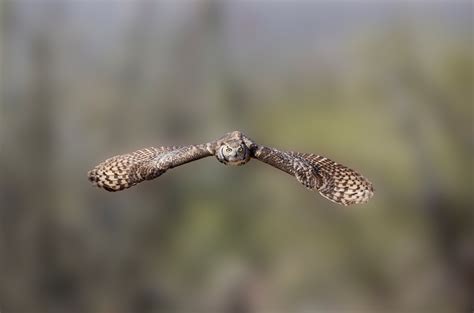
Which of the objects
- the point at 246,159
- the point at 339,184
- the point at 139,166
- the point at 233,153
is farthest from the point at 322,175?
the point at 139,166

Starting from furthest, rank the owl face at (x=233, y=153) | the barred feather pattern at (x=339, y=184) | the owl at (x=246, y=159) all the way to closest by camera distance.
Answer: the barred feather pattern at (x=339, y=184)
the owl at (x=246, y=159)
the owl face at (x=233, y=153)

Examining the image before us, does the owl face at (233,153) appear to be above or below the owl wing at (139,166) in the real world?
above

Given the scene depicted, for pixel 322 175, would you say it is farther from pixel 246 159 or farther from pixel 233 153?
pixel 233 153

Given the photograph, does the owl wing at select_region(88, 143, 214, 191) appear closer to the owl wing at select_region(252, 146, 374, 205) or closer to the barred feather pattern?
the owl wing at select_region(252, 146, 374, 205)

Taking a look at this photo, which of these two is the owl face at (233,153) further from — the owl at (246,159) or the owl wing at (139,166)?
the owl wing at (139,166)

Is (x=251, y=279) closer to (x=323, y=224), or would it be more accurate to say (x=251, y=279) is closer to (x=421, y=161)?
(x=323, y=224)

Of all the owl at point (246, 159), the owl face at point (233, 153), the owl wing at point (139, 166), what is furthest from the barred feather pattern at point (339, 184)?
the owl wing at point (139, 166)
